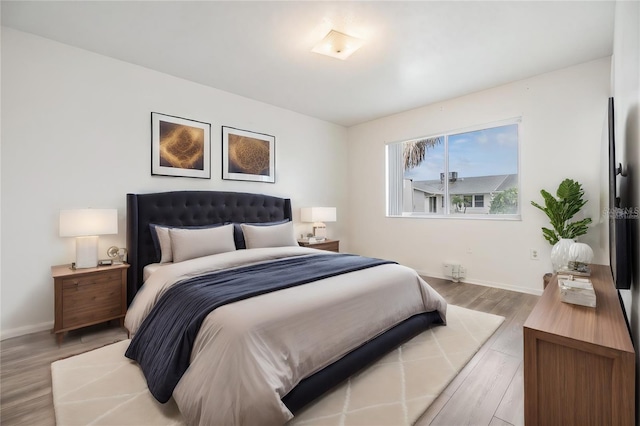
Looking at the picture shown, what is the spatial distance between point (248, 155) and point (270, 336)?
9.97ft

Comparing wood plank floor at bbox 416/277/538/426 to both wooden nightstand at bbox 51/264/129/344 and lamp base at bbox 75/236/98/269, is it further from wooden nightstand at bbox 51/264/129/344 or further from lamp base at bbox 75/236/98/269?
lamp base at bbox 75/236/98/269

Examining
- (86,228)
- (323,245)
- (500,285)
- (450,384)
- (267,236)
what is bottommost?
(450,384)

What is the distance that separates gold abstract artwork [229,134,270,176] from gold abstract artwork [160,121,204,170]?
0.42m

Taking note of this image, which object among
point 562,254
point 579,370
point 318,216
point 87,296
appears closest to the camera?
point 579,370

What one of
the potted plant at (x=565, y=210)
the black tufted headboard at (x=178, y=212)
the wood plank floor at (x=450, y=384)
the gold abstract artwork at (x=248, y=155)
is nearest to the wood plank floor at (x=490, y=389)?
the wood plank floor at (x=450, y=384)

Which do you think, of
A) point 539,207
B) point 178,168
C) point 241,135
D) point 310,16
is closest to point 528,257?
point 539,207

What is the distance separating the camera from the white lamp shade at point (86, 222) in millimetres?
2451

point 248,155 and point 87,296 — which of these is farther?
point 248,155

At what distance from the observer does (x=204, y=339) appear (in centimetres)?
153

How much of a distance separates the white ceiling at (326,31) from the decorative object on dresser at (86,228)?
5.29ft

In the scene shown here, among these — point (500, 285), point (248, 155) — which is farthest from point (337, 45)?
point (500, 285)

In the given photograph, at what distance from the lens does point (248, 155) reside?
4078 millimetres

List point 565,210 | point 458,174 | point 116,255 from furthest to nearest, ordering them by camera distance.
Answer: point 458,174 < point 565,210 < point 116,255

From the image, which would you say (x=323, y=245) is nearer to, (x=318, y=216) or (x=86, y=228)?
(x=318, y=216)
